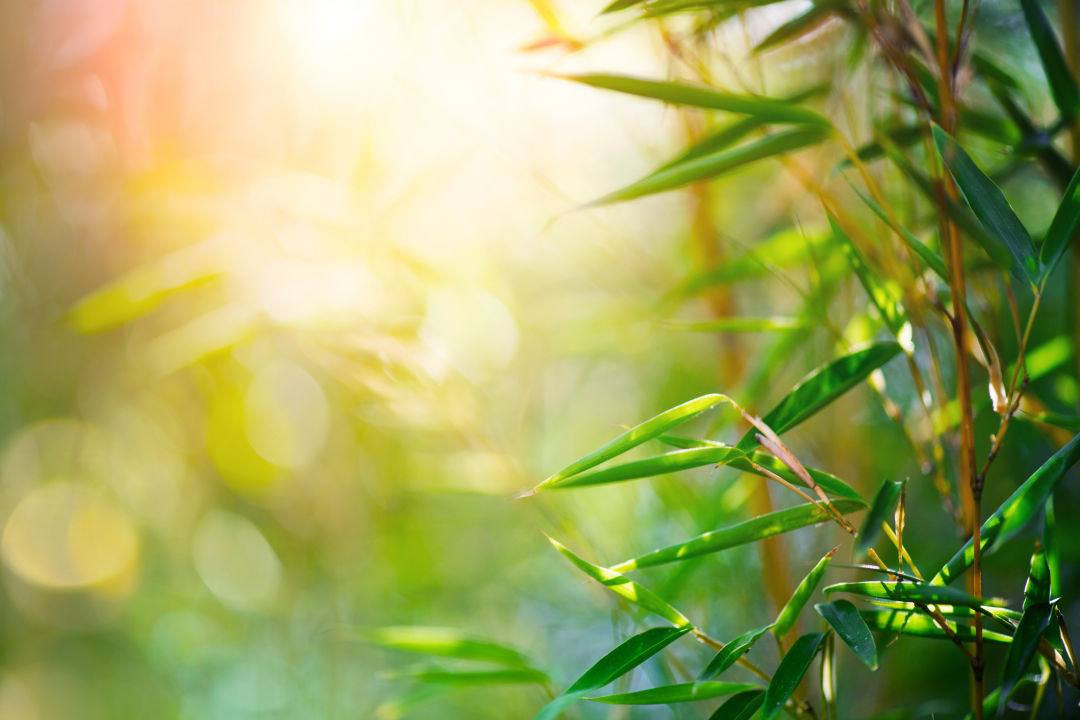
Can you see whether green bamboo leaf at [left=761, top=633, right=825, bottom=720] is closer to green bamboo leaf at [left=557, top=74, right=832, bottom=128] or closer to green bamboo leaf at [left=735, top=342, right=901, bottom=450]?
green bamboo leaf at [left=735, top=342, right=901, bottom=450]

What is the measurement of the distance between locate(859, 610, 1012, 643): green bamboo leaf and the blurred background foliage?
0.17m

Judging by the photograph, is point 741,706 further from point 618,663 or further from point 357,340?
point 357,340

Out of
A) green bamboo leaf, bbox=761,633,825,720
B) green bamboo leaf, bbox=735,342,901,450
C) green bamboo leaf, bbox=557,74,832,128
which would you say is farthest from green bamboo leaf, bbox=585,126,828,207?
green bamboo leaf, bbox=761,633,825,720

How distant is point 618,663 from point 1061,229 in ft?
0.89

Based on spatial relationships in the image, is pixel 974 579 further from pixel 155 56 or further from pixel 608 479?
pixel 155 56

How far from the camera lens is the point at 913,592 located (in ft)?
0.90

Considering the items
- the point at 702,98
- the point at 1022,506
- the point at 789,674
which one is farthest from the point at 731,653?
the point at 702,98

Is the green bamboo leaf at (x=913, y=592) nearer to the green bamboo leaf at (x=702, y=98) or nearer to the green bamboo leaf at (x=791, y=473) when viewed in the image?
the green bamboo leaf at (x=791, y=473)

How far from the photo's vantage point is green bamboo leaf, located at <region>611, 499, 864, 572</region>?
30 cm

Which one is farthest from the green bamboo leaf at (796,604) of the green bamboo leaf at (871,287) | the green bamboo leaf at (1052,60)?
the green bamboo leaf at (1052,60)

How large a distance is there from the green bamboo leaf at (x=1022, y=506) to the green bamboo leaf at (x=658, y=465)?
113 mm

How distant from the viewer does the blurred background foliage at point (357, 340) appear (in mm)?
613

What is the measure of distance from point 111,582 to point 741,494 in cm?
114

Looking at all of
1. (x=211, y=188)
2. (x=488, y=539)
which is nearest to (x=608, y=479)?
(x=211, y=188)
